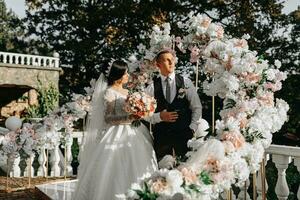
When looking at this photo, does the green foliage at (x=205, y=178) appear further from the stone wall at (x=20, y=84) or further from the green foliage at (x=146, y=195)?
the stone wall at (x=20, y=84)

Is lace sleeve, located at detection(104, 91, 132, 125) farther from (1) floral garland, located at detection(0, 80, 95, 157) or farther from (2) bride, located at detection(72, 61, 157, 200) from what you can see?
(1) floral garland, located at detection(0, 80, 95, 157)

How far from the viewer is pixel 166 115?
4285 millimetres

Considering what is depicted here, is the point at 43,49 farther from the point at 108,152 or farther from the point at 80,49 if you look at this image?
the point at 108,152

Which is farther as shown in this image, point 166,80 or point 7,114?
point 7,114

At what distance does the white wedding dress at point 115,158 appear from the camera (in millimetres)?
4672

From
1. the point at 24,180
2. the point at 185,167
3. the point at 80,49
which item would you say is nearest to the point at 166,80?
the point at 185,167

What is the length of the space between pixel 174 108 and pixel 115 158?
0.85m

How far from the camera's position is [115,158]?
473 cm

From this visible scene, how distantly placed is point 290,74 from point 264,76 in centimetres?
1753

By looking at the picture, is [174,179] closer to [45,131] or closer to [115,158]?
[115,158]

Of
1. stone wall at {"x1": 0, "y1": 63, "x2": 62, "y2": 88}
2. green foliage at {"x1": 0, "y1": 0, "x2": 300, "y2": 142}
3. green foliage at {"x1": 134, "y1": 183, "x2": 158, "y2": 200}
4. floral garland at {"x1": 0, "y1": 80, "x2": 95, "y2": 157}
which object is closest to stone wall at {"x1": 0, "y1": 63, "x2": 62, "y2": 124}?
stone wall at {"x1": 0, "y1": 63, "x2": 62, "y2": 88}

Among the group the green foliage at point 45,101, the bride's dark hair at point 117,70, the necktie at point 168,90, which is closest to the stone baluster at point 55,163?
the bride's dark hair at point 117,70

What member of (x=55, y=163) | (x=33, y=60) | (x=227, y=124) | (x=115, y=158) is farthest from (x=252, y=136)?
(x=33, y=60)

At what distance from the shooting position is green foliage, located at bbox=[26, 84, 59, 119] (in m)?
19.8
